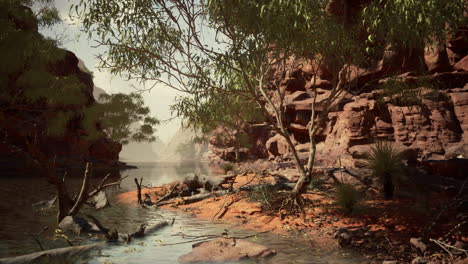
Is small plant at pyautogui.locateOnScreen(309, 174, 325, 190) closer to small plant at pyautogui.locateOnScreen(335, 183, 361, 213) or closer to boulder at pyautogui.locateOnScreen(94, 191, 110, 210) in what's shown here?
small plant at pyautogui.locateOnScreen(335, 183, 361, 213)

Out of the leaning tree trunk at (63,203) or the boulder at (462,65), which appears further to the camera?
the boulder at (462,65)

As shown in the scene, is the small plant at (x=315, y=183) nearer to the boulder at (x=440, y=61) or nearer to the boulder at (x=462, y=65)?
the boulder at (x=462, y=65)

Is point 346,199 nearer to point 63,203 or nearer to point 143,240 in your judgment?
point 143,240

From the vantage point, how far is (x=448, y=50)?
98.2 ft

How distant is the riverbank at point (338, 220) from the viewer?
24.4 ft

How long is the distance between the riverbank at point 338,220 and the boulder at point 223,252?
1604 mm

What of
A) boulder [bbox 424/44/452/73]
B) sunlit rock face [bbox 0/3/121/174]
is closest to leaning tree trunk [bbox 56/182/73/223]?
sunlit rock face [bbox 0/3/121/174]

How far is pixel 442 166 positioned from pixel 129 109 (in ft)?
161

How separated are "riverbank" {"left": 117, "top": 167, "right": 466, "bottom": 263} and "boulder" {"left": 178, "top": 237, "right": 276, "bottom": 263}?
63.1 inches

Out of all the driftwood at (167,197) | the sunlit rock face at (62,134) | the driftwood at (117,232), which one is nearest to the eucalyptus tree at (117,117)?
the sunlit rock face at (62,134)

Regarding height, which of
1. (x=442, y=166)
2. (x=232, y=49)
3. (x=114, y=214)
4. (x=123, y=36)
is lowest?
(x=114, y=214)

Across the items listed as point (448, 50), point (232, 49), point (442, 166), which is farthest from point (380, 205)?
point (448, 50)

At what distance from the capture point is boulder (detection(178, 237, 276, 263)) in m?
7.02

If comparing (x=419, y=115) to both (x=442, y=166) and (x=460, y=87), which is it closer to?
(x=460, y=87)
